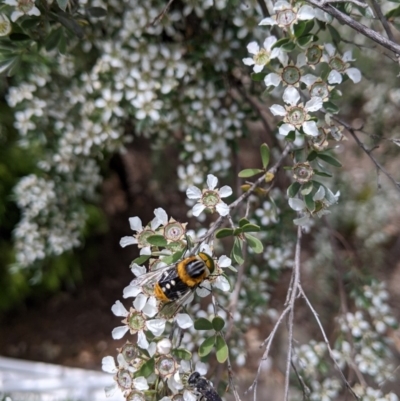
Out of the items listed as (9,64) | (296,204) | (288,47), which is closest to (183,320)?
(296,204)

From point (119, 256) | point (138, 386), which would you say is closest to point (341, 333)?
point (138, 386)

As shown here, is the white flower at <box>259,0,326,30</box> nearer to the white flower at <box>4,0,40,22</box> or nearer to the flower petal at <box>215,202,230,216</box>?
the flower petal at <box>215,202,230,216</box>

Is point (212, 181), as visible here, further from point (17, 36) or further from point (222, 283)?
point (17, 36)

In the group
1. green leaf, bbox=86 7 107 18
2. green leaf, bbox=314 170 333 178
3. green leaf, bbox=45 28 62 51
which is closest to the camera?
green leaf, bbox=314 170 333 178

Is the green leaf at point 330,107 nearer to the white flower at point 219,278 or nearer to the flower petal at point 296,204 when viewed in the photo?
the flower petal at point 296,204

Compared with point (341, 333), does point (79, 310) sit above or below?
below

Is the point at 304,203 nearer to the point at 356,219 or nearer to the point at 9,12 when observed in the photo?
the point at 9,12

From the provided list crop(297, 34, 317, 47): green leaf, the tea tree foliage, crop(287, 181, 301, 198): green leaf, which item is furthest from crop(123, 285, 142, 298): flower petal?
crop(297, 34, 317, 47): green leaf
